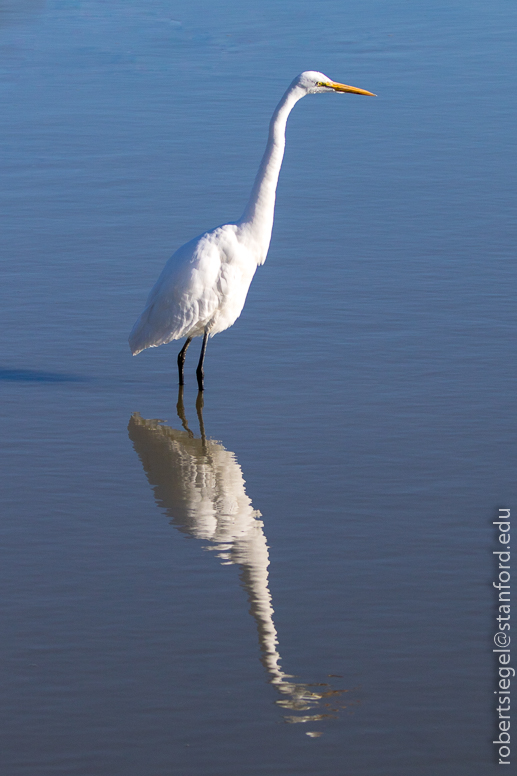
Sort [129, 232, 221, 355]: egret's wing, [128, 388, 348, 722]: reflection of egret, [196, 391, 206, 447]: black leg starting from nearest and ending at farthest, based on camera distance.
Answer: [128, 388, 348, 722]: reflection of egret → [196, 391, 206, 447]: black leg → [129, 232, 221, 355]: egret's wing

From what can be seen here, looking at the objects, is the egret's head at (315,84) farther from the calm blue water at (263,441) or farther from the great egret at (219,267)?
the calm blue water at (263,441)

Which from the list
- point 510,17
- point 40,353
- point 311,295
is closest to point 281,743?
point 40,353

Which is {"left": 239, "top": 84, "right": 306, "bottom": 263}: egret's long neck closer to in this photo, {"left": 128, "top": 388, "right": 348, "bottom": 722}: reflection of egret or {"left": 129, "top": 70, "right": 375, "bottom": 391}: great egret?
{"left": 129, "top": 70, "right": 375, "bottom": 391}: great egret

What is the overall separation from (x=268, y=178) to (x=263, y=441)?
2.16 meters

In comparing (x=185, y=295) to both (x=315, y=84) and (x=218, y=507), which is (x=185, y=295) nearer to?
(x=315, y=84)

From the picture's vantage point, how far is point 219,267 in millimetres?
8719

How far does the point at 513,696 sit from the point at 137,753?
5.01ft

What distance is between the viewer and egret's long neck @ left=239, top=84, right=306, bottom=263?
8.71m

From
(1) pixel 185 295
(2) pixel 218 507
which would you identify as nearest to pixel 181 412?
(1) pixel 185 295

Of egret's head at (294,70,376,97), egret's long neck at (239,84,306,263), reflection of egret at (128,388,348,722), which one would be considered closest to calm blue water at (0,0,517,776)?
reflection of egret at (128,388,348,722)

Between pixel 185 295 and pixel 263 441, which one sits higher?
pixel 185 295

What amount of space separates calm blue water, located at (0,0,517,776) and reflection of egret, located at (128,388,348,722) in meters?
0.02

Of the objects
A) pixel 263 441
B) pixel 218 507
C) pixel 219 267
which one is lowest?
pixel 218 507

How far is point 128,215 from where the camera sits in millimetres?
12273
